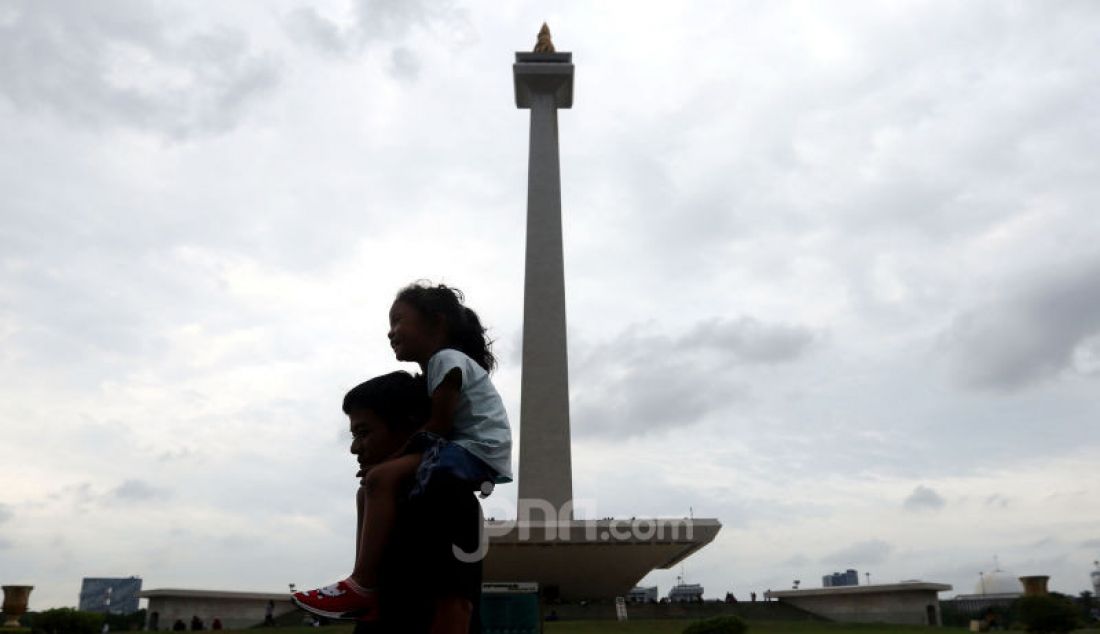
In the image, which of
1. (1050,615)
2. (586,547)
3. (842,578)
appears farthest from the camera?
(842,578)

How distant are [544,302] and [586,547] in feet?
26.9

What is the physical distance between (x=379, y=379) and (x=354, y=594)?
594mm

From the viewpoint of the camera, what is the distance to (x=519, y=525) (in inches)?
882

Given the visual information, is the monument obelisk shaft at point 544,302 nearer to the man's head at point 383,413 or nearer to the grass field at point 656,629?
the grass field at point 656,629

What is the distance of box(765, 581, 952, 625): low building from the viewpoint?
85.1 ft

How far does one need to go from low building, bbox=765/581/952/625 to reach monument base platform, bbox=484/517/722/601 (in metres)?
5.15

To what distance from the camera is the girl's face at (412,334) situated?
2.50 m

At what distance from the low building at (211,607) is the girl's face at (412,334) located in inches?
999

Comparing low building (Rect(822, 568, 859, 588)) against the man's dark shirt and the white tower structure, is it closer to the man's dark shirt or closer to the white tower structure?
the white tower structure

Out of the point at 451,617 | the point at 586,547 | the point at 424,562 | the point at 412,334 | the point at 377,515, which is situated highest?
the point at 586,547

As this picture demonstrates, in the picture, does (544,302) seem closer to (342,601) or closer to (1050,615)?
(1050,615)

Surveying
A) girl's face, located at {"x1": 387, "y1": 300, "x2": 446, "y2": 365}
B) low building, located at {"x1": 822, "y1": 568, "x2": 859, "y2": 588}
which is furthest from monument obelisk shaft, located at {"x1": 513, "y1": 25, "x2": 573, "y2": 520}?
low building, located at {"x1": 822, "y1": 568, "x2": 859, "y2": 588}

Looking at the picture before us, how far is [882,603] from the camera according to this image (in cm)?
2634

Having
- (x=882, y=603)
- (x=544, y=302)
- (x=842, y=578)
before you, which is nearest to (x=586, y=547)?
(x=544, y=302)
